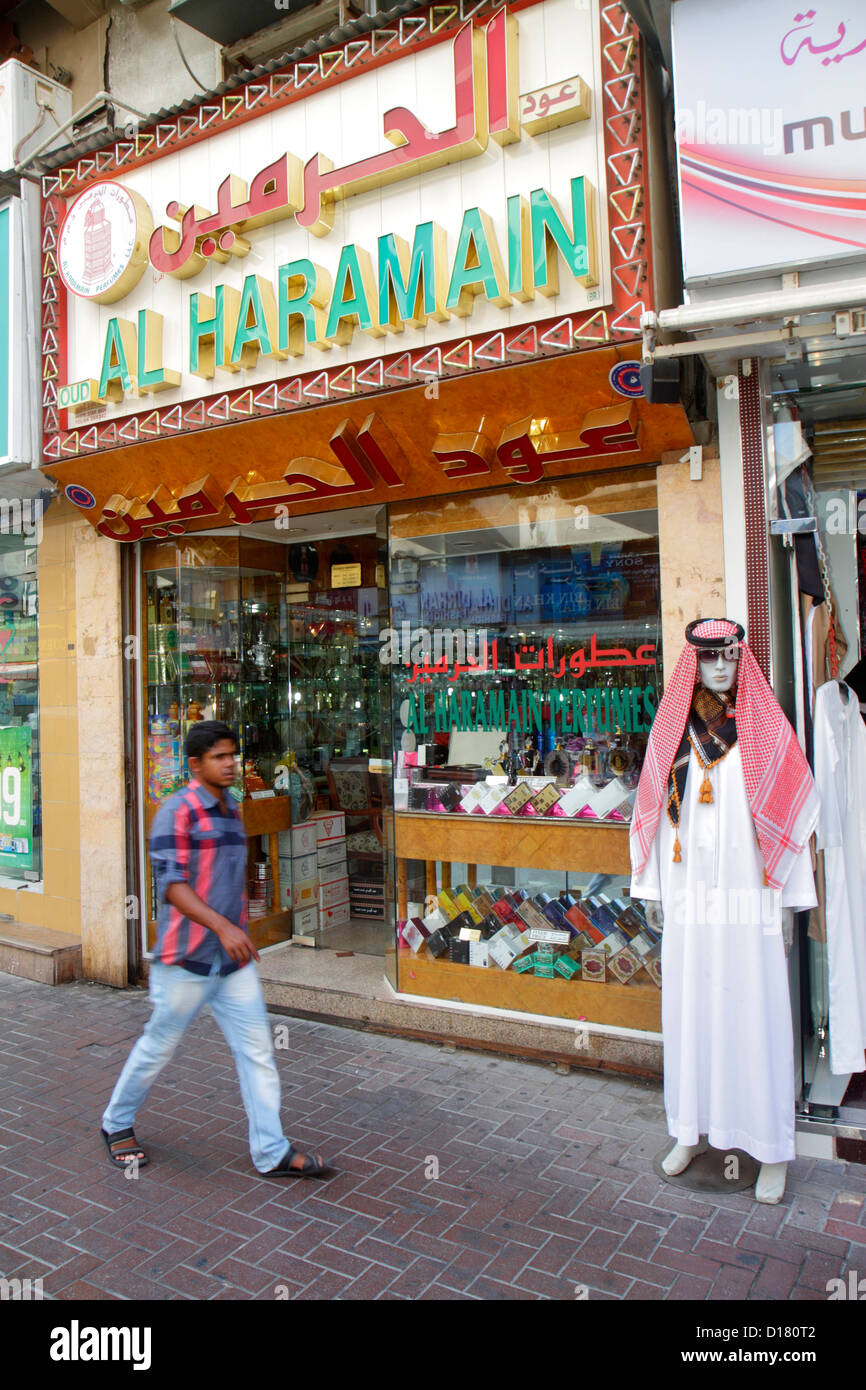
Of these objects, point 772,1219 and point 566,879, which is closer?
point 772,1219

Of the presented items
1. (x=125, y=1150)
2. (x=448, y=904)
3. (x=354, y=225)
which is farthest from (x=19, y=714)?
(x=354, y=225)

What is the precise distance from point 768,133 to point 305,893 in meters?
5.70

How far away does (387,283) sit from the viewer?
490 centimetres

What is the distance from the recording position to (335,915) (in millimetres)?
7445

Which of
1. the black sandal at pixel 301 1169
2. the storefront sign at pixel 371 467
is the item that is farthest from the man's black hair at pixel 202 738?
the storefront sign at pixel 371 467

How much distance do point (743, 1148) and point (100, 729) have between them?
5.16 m

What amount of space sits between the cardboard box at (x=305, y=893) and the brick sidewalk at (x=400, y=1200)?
6.59 feet

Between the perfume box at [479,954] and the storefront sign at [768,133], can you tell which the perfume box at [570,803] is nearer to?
the perfume box at [479,954]

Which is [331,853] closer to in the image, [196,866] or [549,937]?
[549,937]

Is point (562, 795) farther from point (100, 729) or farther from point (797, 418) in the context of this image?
point (100, 729)

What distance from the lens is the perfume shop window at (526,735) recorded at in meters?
4.99
